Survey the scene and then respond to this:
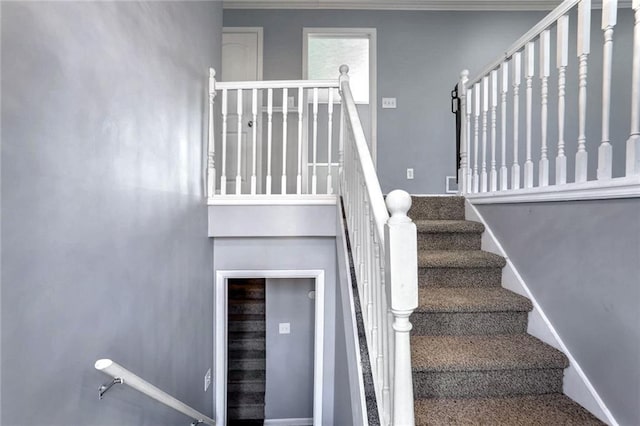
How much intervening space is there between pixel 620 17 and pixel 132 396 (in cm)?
572

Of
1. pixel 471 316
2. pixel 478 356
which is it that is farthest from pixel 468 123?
pixel 478 356

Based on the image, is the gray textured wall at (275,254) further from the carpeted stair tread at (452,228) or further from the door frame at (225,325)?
the carpeted stair tread at (452,228)

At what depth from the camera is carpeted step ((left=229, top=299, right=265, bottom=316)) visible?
4137mm

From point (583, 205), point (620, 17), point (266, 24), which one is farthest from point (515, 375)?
point (620, 17)

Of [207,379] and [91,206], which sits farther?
[207,379]

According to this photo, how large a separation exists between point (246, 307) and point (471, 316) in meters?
3.10

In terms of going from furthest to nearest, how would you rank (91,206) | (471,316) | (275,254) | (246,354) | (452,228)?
(246,354), (275,254), (452,228), (471,316), (91,206)

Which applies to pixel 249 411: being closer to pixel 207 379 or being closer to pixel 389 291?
pixel 207 379

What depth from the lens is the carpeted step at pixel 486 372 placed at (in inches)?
54.6

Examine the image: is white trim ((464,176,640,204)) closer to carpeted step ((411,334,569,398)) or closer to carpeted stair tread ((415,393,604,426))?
carpeted step ((411,334,569,398))

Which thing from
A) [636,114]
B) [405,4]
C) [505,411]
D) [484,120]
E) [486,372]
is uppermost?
[405,4]

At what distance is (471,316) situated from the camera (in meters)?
1.64

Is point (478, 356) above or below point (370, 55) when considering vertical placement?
below

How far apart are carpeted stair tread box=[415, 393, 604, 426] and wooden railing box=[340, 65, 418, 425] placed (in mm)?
322
